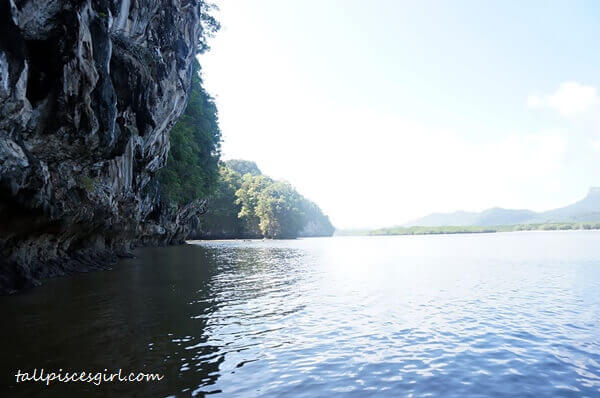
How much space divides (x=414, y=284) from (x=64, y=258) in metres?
22.0

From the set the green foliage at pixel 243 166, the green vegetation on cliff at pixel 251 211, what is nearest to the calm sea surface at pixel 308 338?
the green vegetation on cliff at pixel 251 211

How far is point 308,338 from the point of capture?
33.3ft

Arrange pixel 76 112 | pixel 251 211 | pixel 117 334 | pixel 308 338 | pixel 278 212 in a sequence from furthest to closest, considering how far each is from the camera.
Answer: pixel 278 212 → pixel 251 211 → pixel 76 112 → pixel 308 338 → pixel 117 334

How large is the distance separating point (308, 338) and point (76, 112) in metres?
13.4

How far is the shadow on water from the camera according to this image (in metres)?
6.99

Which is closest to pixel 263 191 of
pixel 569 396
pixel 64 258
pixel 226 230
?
pixel 226 230

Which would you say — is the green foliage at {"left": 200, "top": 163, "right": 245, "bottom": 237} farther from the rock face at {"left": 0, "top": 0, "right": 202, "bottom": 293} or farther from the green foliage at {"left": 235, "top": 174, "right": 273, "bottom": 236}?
the rock face at {"left": 0, "top": 0, "right": 202, "bottom": 293}

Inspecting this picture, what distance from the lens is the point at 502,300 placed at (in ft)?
51.2

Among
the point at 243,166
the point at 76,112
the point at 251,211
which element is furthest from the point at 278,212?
the point at 76,112

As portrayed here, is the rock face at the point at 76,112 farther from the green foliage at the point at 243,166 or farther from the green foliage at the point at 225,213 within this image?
the green foliage at the point at 243,166

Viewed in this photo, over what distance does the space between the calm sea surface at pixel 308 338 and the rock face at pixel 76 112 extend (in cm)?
362

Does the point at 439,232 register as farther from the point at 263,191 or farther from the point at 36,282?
the point at 36,282

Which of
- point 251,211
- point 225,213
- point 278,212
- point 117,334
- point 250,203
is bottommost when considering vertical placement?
point 117,334

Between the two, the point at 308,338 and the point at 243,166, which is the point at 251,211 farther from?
the point at 308,338
